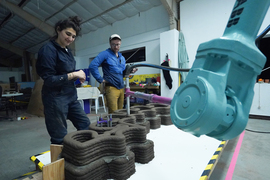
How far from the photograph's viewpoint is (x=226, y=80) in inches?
19.0

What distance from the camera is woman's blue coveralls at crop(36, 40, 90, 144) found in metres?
1.00

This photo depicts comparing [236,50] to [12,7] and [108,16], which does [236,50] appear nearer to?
[108,16]

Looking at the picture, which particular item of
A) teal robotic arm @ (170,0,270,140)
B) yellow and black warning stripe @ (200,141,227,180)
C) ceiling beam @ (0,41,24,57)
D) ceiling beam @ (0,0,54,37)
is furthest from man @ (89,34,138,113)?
ceiling beam @ (0,41,24,57)

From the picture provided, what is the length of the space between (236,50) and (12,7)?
765 centimetres

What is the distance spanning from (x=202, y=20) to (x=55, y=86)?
12.3 feet

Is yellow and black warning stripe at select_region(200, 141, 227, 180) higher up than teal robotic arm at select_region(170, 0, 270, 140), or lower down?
lower down

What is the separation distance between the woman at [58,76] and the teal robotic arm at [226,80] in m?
0.83

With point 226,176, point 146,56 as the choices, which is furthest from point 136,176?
point 146,56

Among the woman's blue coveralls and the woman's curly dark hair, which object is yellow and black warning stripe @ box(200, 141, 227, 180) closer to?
the woman's blue coveralls

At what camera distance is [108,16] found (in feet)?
17.6

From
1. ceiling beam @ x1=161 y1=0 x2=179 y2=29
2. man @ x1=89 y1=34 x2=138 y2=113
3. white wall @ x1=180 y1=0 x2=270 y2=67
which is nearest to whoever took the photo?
man @ x1=89 y1=34 x2=138 y2=113

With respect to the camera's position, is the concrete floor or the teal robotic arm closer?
the teal robotic arm

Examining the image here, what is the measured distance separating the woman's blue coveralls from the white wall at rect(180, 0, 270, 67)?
335 cm

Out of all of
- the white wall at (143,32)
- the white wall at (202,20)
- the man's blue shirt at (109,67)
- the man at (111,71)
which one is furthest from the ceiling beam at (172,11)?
the man's blue shirt at (109,67)
